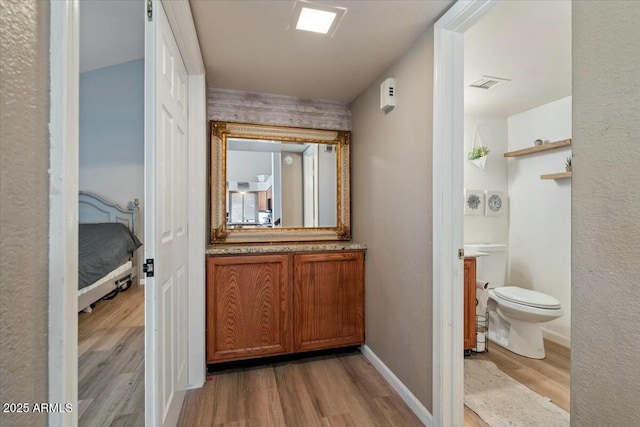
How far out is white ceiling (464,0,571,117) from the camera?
153cm

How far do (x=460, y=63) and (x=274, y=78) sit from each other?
131 centimetres

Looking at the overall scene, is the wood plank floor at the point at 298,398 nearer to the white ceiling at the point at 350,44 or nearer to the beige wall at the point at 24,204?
the beige wall at the point at 24,204

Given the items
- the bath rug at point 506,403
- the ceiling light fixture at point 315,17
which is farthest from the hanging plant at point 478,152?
the ceiling light fixture at point 315,17

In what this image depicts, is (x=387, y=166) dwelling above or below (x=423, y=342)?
above

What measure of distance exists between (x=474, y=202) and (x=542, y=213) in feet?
1.97

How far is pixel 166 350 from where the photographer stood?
1.34 meters

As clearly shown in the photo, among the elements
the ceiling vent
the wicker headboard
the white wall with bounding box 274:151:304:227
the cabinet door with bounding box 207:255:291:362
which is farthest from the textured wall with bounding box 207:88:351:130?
the wicker headboard

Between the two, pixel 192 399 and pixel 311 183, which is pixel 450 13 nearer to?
pixel 311 183

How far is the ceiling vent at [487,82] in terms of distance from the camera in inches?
89.0

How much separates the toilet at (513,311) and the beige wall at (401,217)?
101 centimetres

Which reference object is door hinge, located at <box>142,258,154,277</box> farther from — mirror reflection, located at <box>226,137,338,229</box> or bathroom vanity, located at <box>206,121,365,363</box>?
mirror reflection, located at <box>226,137,338,229</box>

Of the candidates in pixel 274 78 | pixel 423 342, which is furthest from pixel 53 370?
pixel 274 78

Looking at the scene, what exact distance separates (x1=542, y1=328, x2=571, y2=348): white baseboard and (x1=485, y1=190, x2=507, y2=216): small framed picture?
47.4 inches

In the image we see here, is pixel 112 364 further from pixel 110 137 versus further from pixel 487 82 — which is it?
pixel 487 82
